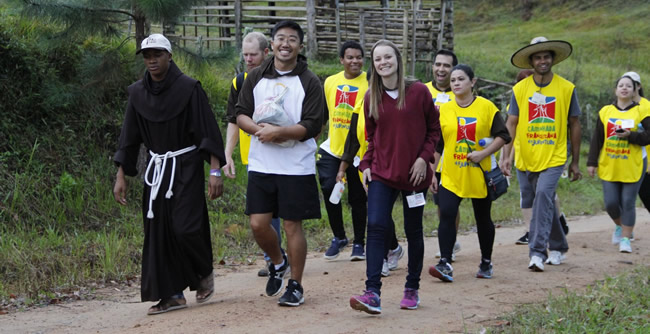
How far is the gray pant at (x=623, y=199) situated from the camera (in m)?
9.54

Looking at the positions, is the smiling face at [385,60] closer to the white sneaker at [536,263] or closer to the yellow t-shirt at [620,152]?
the white sneaker at [536,263]

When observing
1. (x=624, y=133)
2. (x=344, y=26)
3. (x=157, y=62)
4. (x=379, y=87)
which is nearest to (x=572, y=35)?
(x=344, y=26)

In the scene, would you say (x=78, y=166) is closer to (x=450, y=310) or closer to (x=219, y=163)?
(x=219, y=163)

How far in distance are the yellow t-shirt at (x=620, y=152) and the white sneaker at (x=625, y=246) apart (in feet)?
2.22

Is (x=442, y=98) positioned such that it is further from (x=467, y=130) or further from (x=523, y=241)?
(x=523, y=241)

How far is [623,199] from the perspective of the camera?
31.5 feet

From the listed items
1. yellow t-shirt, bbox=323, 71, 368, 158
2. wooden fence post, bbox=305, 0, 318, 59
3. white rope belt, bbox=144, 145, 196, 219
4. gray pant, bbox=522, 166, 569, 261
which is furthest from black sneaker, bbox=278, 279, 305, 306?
wooden fence post, bbox=305, 0, 318, 59

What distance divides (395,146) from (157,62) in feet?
6.04

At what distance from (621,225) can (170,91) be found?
Answer: 587 cm

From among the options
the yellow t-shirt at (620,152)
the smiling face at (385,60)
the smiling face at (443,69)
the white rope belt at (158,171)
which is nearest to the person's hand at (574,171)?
the smiling face at (443,69)

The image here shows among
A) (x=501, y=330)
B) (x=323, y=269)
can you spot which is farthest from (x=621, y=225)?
(x=501, y=330)

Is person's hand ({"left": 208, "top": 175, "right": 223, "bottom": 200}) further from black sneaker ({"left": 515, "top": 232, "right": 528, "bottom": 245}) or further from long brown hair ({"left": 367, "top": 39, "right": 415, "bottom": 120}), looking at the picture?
black sneaker ({"left": 515, "top": 232, "right": 528, "bottom": 245})

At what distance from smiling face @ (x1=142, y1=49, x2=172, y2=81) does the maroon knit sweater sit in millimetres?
1514

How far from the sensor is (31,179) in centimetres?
985
